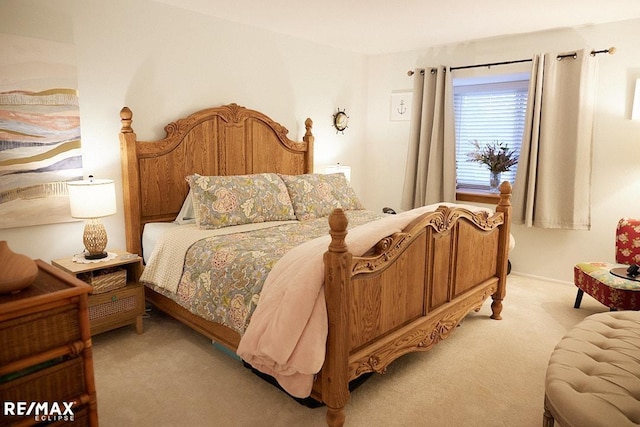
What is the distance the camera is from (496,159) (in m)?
4.51

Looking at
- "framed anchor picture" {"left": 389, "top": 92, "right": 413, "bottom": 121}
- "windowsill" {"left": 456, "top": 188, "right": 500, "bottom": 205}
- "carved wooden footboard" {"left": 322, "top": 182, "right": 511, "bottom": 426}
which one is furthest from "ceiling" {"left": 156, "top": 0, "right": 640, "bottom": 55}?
"windowsill" {"left": 456, "top": 188, "right": 500, "bottom": 205}

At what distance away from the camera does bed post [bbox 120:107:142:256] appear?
3.08m

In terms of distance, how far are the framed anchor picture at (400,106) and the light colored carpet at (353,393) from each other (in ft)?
8.90

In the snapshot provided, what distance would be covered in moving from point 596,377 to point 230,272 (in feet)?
5.60

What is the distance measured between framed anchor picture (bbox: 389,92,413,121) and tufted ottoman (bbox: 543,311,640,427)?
3.36 meters

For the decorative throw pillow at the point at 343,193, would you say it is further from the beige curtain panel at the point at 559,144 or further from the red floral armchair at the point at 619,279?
the red floral armchair at the point at 619,279

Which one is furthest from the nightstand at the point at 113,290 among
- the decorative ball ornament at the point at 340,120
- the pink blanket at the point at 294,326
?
the decorative ball ornament at the point at 340,120

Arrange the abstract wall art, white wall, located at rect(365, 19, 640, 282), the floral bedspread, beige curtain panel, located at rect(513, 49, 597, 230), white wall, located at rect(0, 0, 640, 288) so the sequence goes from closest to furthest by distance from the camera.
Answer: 1. the floral bedspread
2. the abstract wall art
3. white wall, located at rect(0, 0, 640, 288)
4. white wall, located at rect(365, 19, 640, 282)
5. beige curtain panel, located at rect(513, 49, 597, 230)

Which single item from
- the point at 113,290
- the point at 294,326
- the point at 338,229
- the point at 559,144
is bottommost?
the point at 113,290

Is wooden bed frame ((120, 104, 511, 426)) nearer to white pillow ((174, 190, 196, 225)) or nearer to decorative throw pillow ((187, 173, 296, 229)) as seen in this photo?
white pillow ((174, 190, 196, 225))

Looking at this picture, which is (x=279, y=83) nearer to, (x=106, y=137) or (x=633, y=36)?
(x=106, y=137)

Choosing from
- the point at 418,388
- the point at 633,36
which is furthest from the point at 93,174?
the point at 633,36

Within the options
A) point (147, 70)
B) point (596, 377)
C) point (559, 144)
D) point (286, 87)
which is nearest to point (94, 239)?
point (147, 70)

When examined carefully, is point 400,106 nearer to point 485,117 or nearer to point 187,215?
point 485,117
